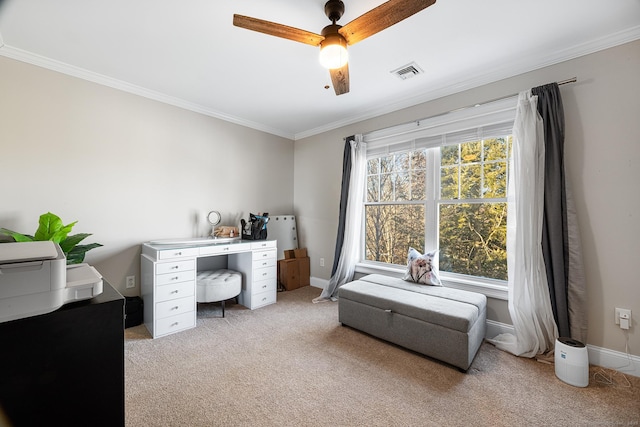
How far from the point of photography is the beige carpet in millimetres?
1482

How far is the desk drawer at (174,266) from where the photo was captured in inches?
95.3

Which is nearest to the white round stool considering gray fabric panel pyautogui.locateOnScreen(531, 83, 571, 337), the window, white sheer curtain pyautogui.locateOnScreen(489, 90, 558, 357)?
the window

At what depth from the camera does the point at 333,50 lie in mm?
1617

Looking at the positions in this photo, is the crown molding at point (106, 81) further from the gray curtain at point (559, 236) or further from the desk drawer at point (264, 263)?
the gray curtain at point (559, 236)

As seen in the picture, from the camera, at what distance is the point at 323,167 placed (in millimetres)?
3996

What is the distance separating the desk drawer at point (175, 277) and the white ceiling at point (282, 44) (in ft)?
6.42

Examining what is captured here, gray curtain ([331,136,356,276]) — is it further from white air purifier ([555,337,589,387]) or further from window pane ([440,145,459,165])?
white air purifier ([555,337,589,387])

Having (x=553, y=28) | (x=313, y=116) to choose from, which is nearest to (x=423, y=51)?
(x=553, y=28)

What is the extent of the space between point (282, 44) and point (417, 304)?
2392 millimetres

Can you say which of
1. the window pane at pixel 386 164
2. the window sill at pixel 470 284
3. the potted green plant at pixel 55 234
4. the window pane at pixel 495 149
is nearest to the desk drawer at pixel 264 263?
the window sill at pixel 470 284

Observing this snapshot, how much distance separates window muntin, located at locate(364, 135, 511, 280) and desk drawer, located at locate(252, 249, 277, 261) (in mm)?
1328

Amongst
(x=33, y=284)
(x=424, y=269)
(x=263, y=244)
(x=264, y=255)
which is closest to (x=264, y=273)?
(x=264, y=255)

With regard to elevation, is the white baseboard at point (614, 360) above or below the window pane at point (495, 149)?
below

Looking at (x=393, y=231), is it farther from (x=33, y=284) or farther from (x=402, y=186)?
(x=33, y=284)
